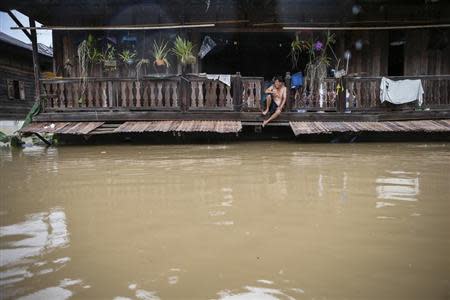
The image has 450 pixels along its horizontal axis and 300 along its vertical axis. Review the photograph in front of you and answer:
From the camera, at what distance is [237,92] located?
9312mm

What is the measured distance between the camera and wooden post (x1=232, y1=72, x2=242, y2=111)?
9.27 meters

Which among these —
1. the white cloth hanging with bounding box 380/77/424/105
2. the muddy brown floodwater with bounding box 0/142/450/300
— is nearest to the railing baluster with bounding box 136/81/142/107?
the muddy brown floodwater with bounding box 0/142/450/300

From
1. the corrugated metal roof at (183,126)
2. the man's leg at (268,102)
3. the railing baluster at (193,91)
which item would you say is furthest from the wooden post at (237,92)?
the railing baluster at (193,91)

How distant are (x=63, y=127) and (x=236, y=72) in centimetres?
478

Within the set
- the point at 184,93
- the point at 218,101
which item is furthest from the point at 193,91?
the point at 218,101

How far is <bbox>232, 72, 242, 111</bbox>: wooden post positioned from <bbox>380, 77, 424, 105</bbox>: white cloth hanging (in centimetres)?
351

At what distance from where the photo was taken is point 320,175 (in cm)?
521

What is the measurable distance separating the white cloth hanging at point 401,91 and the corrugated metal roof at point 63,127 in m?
7.07

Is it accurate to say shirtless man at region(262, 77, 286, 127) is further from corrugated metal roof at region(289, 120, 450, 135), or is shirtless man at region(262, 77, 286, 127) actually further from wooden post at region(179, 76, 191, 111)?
wooden post at region(179, 76, 191, 111)

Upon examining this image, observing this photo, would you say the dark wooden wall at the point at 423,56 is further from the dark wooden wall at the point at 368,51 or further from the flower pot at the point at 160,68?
the flower pot at the point at 160,68

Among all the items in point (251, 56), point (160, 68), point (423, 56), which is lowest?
point (160, 68)

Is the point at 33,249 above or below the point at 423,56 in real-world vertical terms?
below

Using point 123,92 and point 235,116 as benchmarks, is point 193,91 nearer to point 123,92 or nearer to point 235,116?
point 235,116

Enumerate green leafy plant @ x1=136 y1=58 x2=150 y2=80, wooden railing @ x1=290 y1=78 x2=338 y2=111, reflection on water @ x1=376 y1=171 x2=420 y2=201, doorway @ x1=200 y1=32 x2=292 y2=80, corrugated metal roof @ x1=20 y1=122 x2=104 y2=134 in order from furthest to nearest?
doorway @ x1=200 y1=32 x2=292 y2=80
green leafy plant @ x1=136 y1=58 x2=150 y2=80
wooden railing @ x1=290 y1=78 x2=338 y2=111
corrugated metal roof @ x1=20 y1=122 x2=104 y2=134
reflection on water @ x1=376 y1=171 x2=420 y2=201
